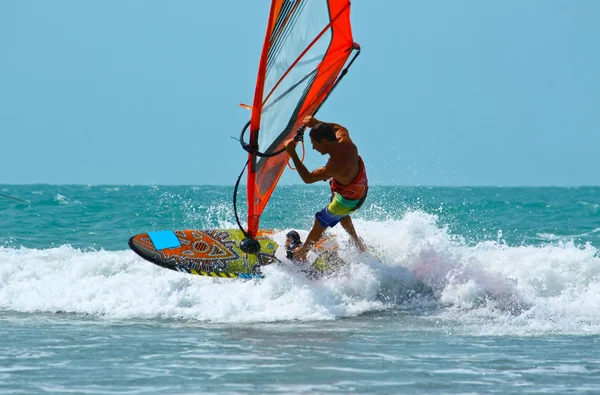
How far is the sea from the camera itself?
457cm

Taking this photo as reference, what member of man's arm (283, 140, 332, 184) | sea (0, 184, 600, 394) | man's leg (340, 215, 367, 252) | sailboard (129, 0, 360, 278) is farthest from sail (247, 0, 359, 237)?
sea (0, 184, 600, 394)

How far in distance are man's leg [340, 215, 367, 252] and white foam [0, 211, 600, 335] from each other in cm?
10

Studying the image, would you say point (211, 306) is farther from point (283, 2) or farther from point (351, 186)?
point (283, 2)

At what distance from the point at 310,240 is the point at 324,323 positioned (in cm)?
91

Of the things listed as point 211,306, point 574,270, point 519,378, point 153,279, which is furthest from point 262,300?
point 574,270

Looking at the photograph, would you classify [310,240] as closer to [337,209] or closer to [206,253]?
[337,209]

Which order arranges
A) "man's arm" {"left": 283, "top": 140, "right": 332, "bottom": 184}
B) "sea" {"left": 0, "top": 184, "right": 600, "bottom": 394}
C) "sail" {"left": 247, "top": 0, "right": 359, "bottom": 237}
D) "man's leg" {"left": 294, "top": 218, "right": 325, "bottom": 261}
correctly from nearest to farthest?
"sea" {"left": 0, "top": 184, "right": 600, "bottom": 394} → "man's arm" {"left": 283, "top": 140, "right": 332, "bottom": 184} → "sail" {"left": 247, "top": 0, "right": 359, "bottom": 237} → "man's leg" {"left": 294, "top": 218, "right": 325, "bottom": 261}

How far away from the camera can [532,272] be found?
325 inches

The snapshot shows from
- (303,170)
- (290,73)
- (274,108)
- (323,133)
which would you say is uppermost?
(290,73)

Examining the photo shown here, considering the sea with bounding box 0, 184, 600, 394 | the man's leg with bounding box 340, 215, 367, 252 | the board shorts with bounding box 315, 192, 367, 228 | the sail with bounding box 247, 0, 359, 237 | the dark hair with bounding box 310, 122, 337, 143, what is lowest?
the sea with bounding box 0, 184, 600, 394

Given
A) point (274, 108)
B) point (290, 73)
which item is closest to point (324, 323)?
point (274, 108)

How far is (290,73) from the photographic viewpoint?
22.1 feet

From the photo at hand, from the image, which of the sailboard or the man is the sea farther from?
the man

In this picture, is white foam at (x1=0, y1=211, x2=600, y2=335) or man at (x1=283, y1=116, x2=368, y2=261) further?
white foam at (x1=0, y1=211, x2=600, y2=335)
